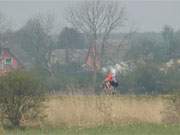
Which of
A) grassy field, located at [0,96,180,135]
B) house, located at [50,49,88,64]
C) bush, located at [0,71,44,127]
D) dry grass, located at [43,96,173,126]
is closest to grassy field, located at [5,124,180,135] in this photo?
grassy field, located at [0,96,180,135]

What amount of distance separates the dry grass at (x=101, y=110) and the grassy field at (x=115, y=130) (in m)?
1.42

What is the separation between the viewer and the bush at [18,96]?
62.7 feet

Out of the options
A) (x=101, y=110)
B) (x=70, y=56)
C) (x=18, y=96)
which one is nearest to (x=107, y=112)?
(x=101, y=110)

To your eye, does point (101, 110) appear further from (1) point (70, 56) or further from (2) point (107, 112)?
(1) point (70, 56)

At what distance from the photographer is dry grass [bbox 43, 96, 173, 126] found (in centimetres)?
2047

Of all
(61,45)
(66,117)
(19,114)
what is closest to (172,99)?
(66,117)

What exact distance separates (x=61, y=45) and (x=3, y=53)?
4466 mm

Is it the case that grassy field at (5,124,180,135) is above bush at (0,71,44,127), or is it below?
below

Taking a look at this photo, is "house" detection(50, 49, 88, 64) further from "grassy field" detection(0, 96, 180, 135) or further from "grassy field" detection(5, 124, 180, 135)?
"grassy field" detection(5, 124, 180, 135)

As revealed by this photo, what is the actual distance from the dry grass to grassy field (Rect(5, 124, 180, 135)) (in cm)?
142

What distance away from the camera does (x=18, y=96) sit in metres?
19.2

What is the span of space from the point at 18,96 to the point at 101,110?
9.58 feet

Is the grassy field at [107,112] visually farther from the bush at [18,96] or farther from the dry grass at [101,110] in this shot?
the bush at [18,96]

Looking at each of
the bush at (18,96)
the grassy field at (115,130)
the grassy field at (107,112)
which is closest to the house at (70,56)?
the grassy field at (107,112)
